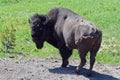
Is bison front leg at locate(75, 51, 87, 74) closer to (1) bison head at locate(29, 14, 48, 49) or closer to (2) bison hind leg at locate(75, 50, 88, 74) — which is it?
(2) bison hind leg at locate(75, 50, 88, 74)

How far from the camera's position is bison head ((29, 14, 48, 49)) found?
1277cm

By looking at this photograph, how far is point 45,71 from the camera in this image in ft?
39.7

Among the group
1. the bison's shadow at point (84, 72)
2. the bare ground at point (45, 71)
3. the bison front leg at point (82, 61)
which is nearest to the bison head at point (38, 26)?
the bare ground at point (45, 71)

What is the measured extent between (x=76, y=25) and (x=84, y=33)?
53cm

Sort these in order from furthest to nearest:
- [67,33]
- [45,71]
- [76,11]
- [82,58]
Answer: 1. [76,11]
2. [67,33]
3. [45,71]
4. [82,58]

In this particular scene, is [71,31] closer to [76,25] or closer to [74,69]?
[76,25]

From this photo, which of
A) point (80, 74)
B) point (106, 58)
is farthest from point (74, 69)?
point (106, 58)

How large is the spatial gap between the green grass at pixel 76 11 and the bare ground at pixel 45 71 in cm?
120

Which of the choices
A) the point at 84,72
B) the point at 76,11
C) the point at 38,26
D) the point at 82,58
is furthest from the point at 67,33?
the point at 76,11

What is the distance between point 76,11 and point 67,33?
1006 cm

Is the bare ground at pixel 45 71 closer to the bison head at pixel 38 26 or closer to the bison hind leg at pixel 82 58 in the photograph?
the bison hind leg at pixel 82 58

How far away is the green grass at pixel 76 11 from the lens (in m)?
15.4

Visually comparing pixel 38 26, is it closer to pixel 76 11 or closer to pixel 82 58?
pixel 82 58

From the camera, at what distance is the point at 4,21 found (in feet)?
67.7
